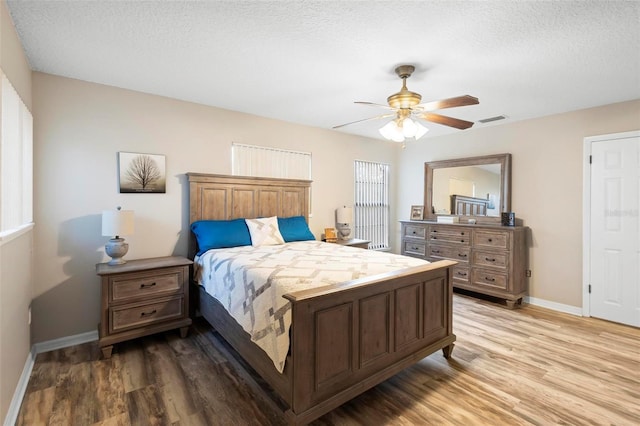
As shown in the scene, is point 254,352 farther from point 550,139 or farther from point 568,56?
point 550,139

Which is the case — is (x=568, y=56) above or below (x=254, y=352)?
above

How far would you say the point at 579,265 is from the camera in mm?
3768

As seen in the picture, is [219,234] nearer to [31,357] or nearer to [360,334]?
[31,357]

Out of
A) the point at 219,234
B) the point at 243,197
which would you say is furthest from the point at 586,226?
the point at 219,234

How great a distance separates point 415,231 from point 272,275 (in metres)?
3.48

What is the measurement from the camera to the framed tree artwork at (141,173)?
313 centimetres

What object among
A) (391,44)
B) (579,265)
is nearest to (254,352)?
(391,44)

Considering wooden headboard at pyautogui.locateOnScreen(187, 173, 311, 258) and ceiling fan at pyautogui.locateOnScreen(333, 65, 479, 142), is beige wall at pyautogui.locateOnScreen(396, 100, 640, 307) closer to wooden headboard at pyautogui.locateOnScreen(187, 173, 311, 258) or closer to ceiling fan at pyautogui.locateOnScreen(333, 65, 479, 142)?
ceiling fan at pyautogui.locateOnScreen(333, 65, 479, 142)

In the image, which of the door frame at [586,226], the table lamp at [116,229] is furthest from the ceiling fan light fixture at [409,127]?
the door frame at [586,226]

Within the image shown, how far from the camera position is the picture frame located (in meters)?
5.31

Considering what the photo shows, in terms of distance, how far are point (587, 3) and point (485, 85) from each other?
1228 mm

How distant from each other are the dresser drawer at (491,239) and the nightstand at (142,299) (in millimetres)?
3741

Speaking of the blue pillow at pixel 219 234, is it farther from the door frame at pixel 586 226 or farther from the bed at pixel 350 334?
the door frame at pixel 586 226

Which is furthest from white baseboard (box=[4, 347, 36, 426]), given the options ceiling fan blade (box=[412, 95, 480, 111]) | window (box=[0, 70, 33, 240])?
ceiling fan blade (box=[412, 95, 480, 111])
